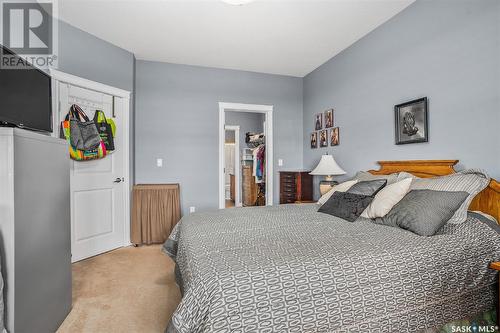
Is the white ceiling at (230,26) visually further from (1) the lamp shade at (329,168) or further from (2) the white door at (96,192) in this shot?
(1) the lamp shade at (329,168)

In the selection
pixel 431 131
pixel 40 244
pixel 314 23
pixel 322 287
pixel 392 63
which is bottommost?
pixel 322 287

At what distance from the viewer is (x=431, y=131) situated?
2.26 metres

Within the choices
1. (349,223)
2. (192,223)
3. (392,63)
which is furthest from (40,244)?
(392,63)

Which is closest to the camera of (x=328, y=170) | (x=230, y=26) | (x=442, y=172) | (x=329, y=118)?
(x=442, y=172)

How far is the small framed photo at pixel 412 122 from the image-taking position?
2.30 meters

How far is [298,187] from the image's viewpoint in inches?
153

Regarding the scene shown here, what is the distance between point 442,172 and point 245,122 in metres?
4.85

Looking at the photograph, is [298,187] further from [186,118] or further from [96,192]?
[96,192]

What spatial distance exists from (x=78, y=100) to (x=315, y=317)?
10.8 feet

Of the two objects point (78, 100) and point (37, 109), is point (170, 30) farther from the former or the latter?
point (37, 109)

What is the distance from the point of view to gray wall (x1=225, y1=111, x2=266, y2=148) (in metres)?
6.38

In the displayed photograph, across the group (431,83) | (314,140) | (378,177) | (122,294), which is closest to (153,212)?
(122,294)

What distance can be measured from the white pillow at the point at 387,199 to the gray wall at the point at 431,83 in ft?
1.79

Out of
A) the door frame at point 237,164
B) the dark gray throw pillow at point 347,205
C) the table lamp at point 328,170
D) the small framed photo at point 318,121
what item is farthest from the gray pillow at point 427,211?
the door frame at point 237,164
